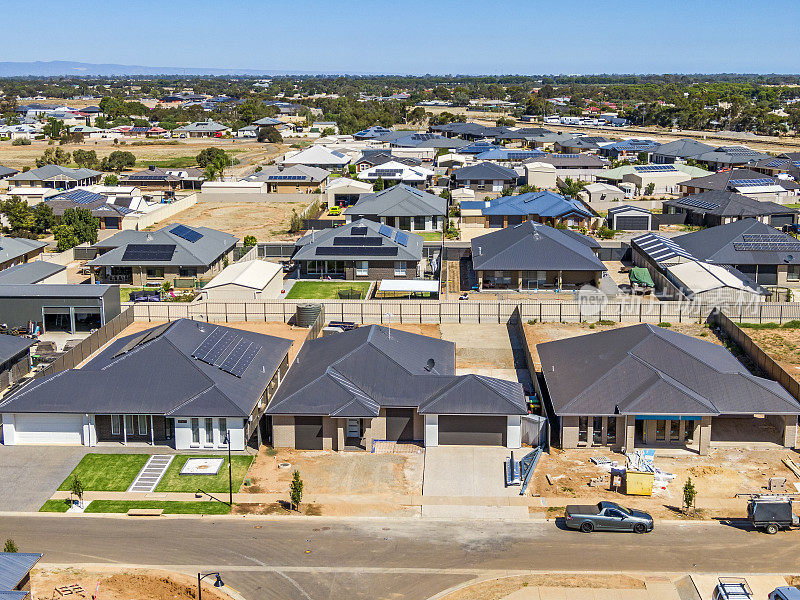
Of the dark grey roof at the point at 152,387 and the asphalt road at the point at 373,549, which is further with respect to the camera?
the dark grey roof at the point at 152,387

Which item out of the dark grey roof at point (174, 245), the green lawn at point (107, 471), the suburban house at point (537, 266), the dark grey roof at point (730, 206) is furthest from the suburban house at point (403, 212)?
the green lawn at point (107, 471)

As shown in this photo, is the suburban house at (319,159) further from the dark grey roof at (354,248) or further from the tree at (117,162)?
the dark grey roof at (354,248)

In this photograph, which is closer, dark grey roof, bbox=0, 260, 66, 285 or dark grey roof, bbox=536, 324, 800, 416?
dark grey roof, bbox=536, 324, 800, 416

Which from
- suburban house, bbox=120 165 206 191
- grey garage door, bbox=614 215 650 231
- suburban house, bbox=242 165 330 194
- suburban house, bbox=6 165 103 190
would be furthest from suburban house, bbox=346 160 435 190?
suburban house, bbox=6 165 103 190

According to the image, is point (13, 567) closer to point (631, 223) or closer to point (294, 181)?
point (631, 223)

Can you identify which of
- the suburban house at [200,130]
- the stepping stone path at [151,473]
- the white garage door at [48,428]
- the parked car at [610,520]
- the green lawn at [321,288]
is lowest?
the stepping stone path at [151,473]

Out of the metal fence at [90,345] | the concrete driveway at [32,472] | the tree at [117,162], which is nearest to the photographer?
the concrete driveway at [32,472]

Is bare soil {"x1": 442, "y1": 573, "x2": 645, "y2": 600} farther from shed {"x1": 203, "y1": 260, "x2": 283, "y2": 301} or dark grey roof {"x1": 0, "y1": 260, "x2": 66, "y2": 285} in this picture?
dark grey roof {"x1": 0, "y1": 260, "x2": 66, "y2": 285}

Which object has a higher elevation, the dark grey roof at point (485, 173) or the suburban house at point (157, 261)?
the dark grey roof at point (485, 173)

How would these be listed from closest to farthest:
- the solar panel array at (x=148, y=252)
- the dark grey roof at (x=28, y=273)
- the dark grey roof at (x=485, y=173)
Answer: the dark grey roof at (x=28, y=273) < the solar panel array at (x=148, y=252) < the dark grey roof at (x=485, y=173)
